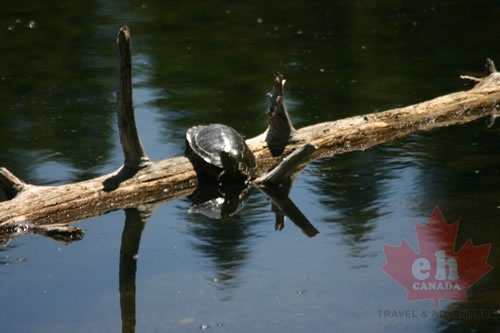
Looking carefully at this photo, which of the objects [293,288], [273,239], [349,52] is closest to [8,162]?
[273,239]

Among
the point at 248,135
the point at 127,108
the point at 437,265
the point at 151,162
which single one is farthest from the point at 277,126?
the point at 437,265

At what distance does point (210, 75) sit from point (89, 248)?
438 centimetres

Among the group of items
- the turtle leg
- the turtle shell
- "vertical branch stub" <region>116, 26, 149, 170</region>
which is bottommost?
the turtle leg

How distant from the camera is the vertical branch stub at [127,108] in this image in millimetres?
6422

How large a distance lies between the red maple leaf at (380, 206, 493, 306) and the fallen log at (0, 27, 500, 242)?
1.71 metres

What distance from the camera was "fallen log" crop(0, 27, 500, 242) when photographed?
20.9 ft

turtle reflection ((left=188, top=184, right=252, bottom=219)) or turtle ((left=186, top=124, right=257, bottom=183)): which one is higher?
turtle ((left=186, top=124, right=257, bottom=183))

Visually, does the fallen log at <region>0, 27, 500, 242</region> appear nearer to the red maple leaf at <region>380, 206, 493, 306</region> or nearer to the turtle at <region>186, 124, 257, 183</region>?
the turtle at <region>186, 124, 257, 183</region>

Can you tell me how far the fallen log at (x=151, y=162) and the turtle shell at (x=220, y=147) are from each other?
163 mm

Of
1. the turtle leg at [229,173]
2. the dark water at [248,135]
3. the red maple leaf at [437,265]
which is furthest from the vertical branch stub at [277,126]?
the red maple leaf at [437,265]

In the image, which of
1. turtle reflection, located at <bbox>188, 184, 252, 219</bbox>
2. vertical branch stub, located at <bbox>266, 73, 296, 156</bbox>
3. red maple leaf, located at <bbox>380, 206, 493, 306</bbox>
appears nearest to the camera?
red maple leaf, located at <bbox>380, 206, 493, 306</bbox>

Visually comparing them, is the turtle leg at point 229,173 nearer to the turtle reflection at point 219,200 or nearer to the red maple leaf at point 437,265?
the turtle reflection at point 219,200

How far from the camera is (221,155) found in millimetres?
6977

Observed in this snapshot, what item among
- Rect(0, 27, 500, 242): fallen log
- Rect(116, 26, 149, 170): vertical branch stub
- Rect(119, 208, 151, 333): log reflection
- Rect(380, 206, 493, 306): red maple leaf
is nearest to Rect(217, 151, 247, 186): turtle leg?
Rect(0, 27, 500, 242): fallen log
